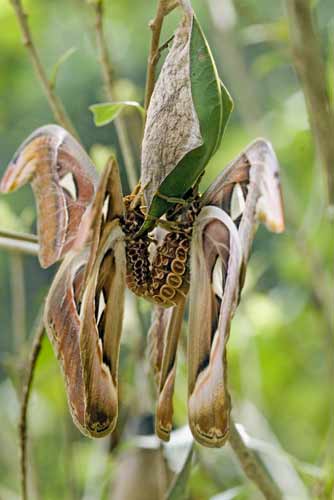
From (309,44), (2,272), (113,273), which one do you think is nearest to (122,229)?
(113,273)

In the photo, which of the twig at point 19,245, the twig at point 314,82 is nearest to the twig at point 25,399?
the twig at point 19,245

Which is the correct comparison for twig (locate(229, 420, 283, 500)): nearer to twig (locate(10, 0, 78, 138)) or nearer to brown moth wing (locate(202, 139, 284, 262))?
brown moth wing (locate(202, 139, 284, 262))

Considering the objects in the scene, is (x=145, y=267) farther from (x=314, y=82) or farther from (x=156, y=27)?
(x=314, y=82)

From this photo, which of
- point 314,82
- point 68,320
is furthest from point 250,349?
point 68,320

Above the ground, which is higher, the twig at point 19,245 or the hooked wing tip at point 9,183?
the hooked wing tip at point 9,183

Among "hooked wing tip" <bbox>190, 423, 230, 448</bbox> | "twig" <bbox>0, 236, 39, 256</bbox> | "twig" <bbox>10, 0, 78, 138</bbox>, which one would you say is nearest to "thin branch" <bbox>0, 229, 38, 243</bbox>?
"twig" <bbox>0, 236, 39, 256</bbox>

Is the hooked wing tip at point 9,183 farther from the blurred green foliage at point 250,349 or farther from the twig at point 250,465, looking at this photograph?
the blurred green foliage at point 250,349
